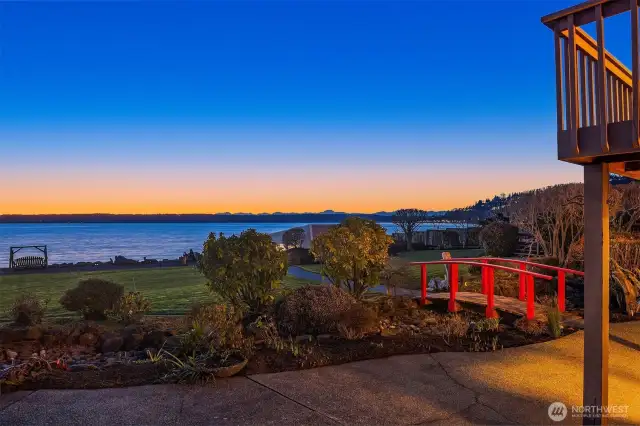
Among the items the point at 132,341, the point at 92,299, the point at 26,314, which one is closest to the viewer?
the point at 132,341

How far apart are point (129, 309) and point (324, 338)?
410 centimetres

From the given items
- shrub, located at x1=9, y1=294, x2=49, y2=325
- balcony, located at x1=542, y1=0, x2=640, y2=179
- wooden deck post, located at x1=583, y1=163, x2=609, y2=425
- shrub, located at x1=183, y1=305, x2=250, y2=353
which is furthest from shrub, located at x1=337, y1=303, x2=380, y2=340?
shrub, located at x1=9, y1=294, x2=49, y2=325

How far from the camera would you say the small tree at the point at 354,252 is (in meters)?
8.20

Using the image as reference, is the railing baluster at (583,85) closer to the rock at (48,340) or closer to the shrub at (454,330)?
the shrub at (454,330)

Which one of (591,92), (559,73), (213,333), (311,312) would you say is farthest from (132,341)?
(591,92)

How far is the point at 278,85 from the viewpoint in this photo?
1562 cm

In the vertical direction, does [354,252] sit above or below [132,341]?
above

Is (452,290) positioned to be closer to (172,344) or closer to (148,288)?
(172,344)

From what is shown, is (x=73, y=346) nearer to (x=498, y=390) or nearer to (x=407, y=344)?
(x=407, y=344)

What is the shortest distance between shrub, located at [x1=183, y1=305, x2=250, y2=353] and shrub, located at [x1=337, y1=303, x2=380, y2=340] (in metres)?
1.53

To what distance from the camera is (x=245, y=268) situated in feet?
24.3

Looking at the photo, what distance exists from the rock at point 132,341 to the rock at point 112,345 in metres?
0.07

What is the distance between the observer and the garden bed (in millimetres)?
4828

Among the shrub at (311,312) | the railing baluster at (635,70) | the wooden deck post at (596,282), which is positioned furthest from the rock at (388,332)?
the railing baluster at (635,70)
